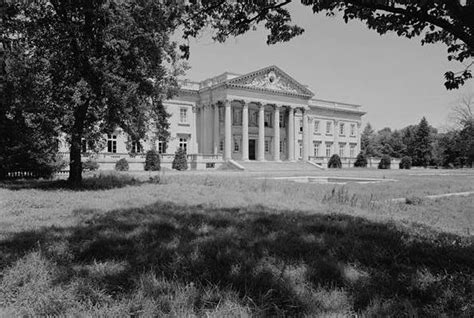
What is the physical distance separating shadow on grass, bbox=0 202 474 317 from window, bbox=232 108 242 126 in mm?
42616

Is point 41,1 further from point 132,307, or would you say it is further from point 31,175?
point 132,307

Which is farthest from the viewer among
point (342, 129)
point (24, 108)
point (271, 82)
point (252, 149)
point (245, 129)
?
point (342, 129)

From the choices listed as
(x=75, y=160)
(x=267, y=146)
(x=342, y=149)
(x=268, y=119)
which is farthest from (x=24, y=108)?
(x=342, y=149)

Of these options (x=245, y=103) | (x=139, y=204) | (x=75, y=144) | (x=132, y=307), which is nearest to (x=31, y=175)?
(x=75, y=144)

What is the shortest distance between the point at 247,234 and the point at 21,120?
14.4 m

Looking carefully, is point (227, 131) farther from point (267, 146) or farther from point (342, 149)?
point (342, 149)

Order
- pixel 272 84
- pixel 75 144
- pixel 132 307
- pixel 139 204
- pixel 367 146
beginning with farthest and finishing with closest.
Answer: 1. pixel 367 146
2. pixel 272 84
3. pixel 75 144
4. pixel 139 204
5. pixel 132 307

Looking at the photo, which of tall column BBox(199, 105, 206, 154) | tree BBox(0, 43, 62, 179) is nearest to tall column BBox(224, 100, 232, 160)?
tall column BBox(199, 105, 206, 154)

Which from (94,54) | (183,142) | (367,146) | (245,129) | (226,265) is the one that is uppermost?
(94,54)

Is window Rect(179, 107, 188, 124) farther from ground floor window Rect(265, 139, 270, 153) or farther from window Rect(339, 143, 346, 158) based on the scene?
window Rect(339, 143, 346, 158)

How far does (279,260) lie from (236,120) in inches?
1780

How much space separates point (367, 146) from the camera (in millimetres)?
83000

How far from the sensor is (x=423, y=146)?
2667 inches

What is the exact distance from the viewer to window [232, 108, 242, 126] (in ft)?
161
